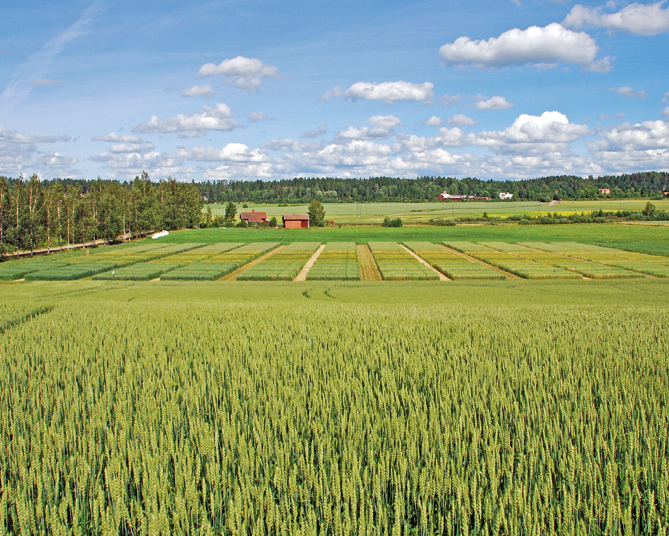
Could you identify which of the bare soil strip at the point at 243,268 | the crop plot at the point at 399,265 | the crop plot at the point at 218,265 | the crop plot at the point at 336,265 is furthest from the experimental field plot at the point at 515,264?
the crop plot at the point at 218,265

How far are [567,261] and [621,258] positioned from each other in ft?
26.4

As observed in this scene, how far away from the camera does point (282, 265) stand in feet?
186

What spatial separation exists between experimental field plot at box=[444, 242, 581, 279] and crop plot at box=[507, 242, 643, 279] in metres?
1.74

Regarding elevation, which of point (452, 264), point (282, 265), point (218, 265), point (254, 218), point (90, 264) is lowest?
point (452, 264)

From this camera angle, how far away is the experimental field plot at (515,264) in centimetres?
4850

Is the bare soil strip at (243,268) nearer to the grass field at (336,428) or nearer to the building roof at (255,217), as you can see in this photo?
the grass field at (336,428)

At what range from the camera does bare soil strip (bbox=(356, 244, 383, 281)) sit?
50.4 meters

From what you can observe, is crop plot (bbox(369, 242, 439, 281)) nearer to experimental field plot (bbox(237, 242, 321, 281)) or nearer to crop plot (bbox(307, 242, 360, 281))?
crop plot (bbox(307, 242, 360, 281))

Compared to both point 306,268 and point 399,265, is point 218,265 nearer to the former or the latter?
point 306,268

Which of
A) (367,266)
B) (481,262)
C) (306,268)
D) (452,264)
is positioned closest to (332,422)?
(306,268)

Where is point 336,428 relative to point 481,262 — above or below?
above

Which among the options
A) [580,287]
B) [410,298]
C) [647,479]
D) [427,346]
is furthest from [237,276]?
[647,479]

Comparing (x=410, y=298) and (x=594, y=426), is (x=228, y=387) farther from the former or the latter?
(x=410, y=298)

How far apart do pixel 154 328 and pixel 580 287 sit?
3792 centimetres
